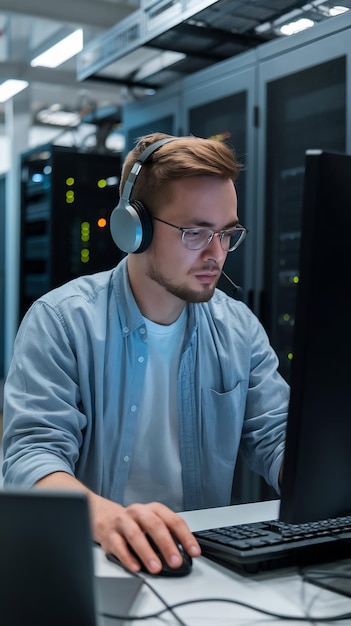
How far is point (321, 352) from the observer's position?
2.49ft

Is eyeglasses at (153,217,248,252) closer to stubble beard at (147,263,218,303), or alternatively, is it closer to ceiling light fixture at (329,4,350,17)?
stubble beard at (147,263,218,303)

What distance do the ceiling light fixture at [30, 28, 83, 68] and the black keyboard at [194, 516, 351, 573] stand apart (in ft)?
12.8

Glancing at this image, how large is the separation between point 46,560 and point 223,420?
0.94m

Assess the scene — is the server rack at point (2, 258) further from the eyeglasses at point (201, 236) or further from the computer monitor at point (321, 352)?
the computer monitor at point (321, 352)

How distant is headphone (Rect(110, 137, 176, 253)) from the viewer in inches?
55.5

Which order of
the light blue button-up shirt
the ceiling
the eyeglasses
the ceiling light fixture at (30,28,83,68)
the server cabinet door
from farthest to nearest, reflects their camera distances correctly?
the ceiling light fixture at (30,28,83,68), the ceiling, the server cabinet door, the eyeglasses, the light blue button-up shirt

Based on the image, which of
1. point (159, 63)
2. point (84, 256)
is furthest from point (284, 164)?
point (84, 256)

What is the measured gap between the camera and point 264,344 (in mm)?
1625

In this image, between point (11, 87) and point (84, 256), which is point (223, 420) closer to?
point (84, 256)

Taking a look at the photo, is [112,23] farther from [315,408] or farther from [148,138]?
[315,408]

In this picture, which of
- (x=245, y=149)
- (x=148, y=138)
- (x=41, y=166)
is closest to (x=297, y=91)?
(x=245, y=149)

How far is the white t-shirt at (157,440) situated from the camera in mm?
1445

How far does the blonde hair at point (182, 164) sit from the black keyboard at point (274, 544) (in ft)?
2.22

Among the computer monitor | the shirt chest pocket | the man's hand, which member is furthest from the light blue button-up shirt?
the computer monitor
